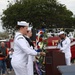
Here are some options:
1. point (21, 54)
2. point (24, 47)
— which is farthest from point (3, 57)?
point (24, 47)

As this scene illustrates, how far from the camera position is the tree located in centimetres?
5556

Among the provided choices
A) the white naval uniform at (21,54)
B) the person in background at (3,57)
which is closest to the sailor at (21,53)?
the white naval uniform at (21,54)

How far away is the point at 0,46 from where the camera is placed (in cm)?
1530

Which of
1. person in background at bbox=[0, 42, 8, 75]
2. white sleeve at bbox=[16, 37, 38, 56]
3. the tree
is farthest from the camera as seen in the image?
the tree

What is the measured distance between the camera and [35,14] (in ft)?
183

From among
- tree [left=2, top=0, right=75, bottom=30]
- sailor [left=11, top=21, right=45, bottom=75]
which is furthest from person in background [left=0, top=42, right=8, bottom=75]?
tree [left=2, top=0, right=75, bottom=30]

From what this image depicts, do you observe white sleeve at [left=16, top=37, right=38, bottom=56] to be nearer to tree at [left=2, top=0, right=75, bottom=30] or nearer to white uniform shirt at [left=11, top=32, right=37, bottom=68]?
white uniform shirt at [left=11, top=32, right=37, bottom=68]

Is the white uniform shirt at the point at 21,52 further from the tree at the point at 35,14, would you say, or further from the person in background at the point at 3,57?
the tree at the point at 35,14

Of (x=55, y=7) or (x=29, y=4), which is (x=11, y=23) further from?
(x=55, y=7)

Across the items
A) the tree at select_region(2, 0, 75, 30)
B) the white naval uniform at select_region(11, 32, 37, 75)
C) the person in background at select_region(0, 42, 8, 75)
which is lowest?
the person in background at select_region(0, 42, 8, 75)

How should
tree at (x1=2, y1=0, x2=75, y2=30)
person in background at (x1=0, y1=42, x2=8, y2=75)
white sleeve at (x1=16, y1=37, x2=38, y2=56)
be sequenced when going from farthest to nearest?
tree at (x1=2, y1=0, x2=75, y2=30), person in background at (x1=0, y1=42, x2=8, y2=75), white sleeve at (x1=16, y1=37, x2=38, y2=56)

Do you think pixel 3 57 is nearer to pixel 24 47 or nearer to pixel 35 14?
pixel 24 47

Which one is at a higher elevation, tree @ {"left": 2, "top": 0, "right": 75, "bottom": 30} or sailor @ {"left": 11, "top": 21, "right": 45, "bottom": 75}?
tree @ {"left": 2, "top": 0, "right": 75, "bottom": 30}

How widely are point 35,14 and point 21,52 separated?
50.0 meters
